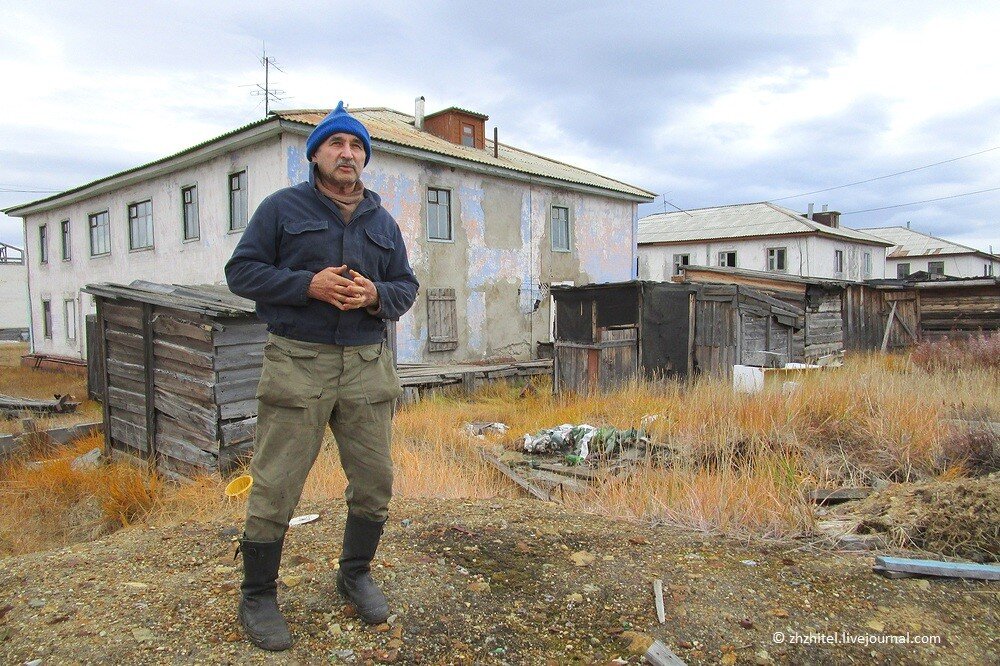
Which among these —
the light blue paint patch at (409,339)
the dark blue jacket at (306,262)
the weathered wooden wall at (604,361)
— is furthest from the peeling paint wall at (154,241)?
the dark blue jacket at (306,262)

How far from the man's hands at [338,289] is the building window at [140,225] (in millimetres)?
16699

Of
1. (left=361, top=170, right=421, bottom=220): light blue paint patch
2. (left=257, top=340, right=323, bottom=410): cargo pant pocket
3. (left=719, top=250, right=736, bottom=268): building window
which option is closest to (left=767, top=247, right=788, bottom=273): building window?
(left=719, top=250, right=736, bottom=268): building window

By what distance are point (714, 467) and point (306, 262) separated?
3.96 m

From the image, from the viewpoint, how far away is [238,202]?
14141mm

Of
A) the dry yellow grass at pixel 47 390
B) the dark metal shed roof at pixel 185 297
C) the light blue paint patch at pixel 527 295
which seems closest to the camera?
the dark metal shed roof at pixel 185 297

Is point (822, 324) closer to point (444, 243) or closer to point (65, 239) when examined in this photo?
point (444, 243)

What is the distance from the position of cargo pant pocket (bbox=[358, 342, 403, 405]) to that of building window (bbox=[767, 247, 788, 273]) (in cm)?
3024

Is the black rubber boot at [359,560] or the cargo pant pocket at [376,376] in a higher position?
the cargo pant pocket at [376,376]

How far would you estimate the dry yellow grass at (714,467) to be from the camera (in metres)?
4.30

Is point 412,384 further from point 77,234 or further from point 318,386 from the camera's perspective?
point 77,234

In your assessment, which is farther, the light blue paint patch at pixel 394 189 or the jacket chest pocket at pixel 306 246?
the light blue paint patch at pixel 394 189

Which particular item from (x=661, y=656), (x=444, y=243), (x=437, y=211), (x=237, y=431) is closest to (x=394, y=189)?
(x=437, y=211)

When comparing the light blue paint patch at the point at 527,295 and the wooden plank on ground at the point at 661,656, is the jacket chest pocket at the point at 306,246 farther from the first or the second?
the light blue paint patch at the point at 527,295

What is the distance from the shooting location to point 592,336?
466 inches
